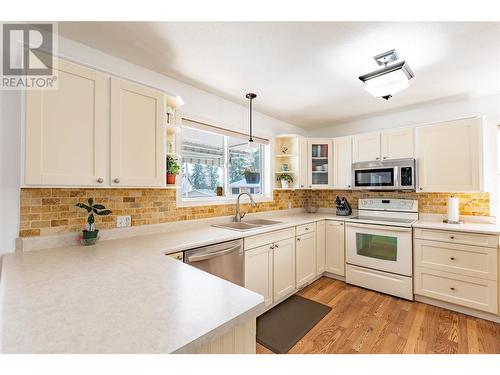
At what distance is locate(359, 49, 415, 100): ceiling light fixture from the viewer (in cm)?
186

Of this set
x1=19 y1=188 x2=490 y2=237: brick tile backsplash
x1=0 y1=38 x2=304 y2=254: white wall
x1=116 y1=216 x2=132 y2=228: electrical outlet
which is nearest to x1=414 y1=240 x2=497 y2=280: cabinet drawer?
x1=19 y1=188 x2=490 y2=237: brick tile backsplash

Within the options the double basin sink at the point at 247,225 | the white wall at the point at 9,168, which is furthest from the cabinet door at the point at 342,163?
the white wall at the point at 9,168

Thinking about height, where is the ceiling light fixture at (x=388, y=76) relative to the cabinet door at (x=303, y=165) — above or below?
above

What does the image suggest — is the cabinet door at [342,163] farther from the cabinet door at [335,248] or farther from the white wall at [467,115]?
the cabinet door at [335,248]

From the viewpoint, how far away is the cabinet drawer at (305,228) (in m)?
2.92

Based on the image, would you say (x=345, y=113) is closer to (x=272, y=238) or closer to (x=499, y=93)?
(x=499, y=93)

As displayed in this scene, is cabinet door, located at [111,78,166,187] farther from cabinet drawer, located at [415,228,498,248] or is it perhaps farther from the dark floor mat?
cabinet drawer, located at [415,228,498,248]

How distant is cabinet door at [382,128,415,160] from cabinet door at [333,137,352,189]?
1.55ft

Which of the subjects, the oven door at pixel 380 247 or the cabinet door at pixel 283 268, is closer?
the cabinet door at pixel 283 268

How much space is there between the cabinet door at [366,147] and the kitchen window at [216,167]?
128 centimetres

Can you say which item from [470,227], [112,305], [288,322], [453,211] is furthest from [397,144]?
[112,305]

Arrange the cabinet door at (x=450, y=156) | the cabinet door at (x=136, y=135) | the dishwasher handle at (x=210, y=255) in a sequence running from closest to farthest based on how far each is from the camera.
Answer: the cabinet door at (x=136, y=135) < the dishwasher handle at (x=210, y=255) < the cabinet door at (x=450, y=156)

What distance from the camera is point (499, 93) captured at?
2.66 meters
